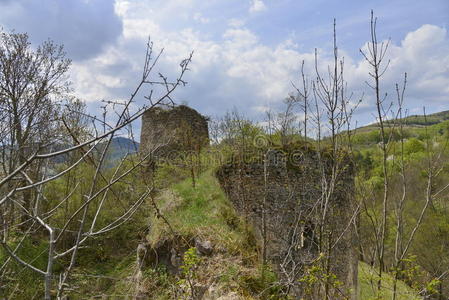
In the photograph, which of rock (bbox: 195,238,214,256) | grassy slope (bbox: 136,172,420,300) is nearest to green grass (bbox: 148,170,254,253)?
grassy slope (bbox: 136,172,420,300)

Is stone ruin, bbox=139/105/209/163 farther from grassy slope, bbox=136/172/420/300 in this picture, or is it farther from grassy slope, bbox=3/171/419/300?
grassy slope, bbox=136/172/420/300

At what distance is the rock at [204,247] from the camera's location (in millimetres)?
4848

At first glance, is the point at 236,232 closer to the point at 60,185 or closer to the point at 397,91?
the point at 397,91

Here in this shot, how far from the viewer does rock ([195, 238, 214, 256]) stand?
15.9 ft

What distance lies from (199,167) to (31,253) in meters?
4.76

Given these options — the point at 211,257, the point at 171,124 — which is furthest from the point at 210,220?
the point at 171,124

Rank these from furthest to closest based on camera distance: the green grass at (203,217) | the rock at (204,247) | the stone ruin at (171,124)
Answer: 1. the stone ruin at (171,124)
2. the green grass at (203,217)
3. the rock at (204,247)

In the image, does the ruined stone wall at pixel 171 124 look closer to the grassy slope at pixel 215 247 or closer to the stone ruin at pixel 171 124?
the stone ruin at pixel 171 124

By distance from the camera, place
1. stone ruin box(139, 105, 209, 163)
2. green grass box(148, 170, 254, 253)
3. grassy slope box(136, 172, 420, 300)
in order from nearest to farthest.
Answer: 1. grassy slope box(136, 172, 420, 300)
2. green grass box(148, 170, 254, 253)
3. stone ruin box(139, 105, 209, 163)

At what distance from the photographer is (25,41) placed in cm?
810

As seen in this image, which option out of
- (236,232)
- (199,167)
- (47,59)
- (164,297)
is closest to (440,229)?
(199,167)

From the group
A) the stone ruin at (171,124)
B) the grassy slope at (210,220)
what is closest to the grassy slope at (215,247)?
the grassy slope at (210,220)

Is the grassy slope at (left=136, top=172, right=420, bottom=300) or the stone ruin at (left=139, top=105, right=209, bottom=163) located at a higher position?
the stone ruin at (left=139, top=105, right=209, bottom=163)

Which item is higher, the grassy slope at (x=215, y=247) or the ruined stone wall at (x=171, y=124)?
the ruined stone wall at (x=171, y=124)
